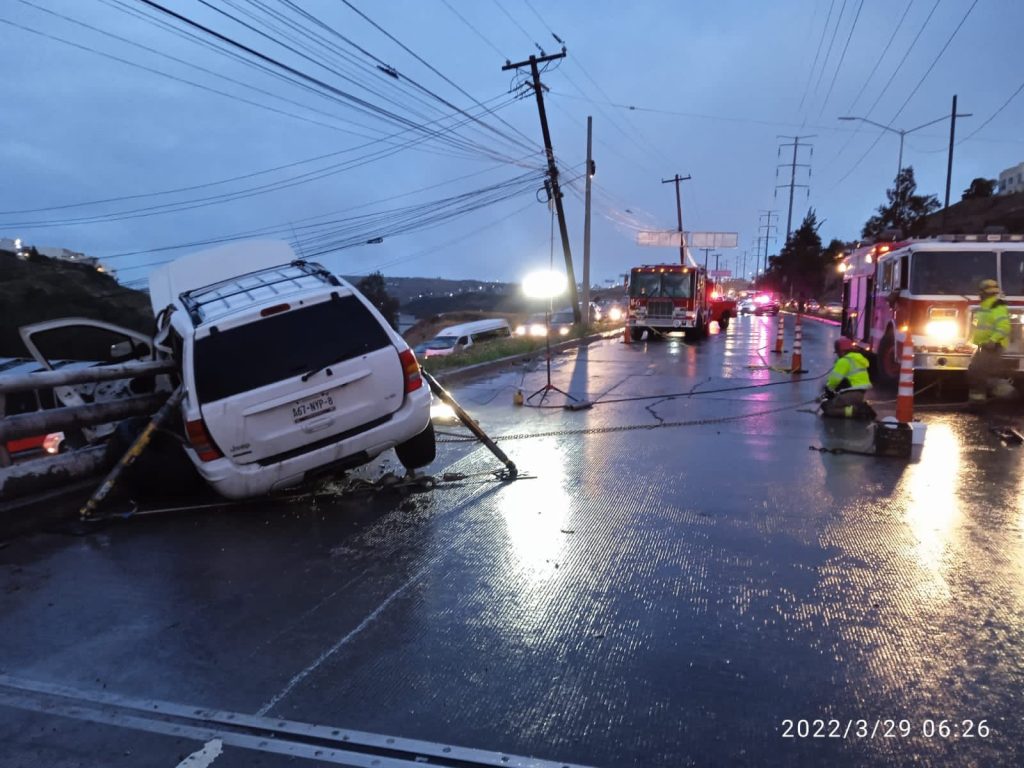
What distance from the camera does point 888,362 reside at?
573 inches

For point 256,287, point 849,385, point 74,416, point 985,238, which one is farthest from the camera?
point 985,238

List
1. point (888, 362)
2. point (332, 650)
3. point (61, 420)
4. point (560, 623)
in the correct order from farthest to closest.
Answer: point (888, 362) → point (61, 420) → point (560, 623) → point (332, 650)

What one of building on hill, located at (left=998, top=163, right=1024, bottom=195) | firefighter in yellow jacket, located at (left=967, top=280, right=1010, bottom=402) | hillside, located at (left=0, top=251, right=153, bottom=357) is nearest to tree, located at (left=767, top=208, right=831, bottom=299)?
building on hill, located at (left=998, top=163, right=1024, bottom=195)

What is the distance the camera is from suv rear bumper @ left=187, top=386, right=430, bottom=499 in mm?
5934

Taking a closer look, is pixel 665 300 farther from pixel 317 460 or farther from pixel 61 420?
pixel 61 420

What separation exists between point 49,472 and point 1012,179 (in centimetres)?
14899

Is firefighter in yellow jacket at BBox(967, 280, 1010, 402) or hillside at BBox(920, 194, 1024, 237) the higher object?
hillside at BBox(920, 194, 1024, 237)

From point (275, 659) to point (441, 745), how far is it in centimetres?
118

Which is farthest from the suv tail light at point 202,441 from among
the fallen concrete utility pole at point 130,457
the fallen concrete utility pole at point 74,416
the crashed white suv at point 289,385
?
the fallen concrete utility pole at point 74,416

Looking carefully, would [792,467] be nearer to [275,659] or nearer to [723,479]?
[723,479]

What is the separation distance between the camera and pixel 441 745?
10.0 ft

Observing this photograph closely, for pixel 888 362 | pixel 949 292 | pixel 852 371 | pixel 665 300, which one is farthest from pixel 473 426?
pixel 665 300
